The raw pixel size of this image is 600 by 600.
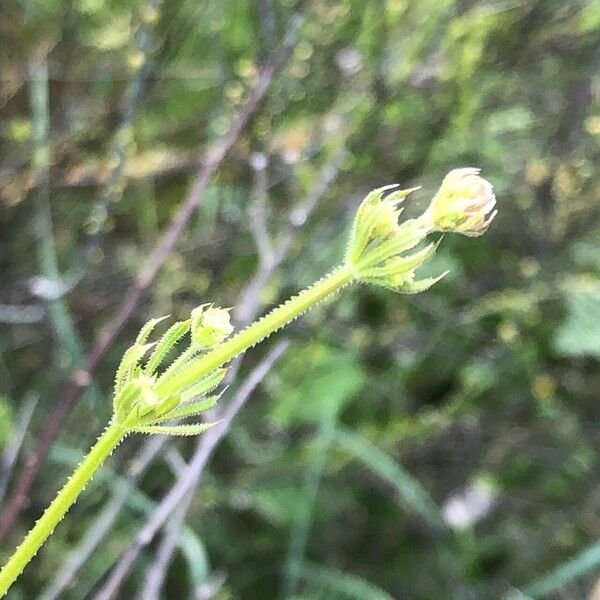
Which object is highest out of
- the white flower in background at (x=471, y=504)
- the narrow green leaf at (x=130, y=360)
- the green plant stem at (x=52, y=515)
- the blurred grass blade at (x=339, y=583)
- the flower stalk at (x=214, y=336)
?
the narrow green leaf at (x=130, y=360)

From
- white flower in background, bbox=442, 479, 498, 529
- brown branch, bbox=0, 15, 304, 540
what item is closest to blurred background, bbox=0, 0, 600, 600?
white flower in background, bbox=442, 479, 498, 529

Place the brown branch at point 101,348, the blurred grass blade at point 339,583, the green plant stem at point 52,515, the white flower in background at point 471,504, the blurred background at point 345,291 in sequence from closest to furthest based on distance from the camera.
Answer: the green plant stem at point 52,515 < the brown branch at point 101,348 < the blurred grass blade at point 339,583 < the blurred background at point 345,291 < the white flower in background at point 471,504

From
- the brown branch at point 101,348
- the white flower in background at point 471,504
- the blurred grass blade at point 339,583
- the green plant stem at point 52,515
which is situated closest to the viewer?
the green plant stem at point 52,515

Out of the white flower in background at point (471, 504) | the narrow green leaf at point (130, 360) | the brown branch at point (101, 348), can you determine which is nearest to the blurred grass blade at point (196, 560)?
the brown branch at point (101, 348)

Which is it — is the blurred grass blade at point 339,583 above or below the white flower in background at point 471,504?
above

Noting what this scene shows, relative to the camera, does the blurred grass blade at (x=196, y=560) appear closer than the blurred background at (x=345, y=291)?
Yes

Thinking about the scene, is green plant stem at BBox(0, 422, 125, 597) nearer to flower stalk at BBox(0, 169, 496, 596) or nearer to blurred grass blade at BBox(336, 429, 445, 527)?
flower stalk at BBox(0, 169, 496, 596)

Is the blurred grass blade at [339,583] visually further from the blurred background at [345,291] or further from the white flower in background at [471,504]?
the white flower in background at [471,504]

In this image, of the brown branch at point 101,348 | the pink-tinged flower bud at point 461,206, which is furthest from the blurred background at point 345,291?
the pink-tinged flower bud at point 461,206
